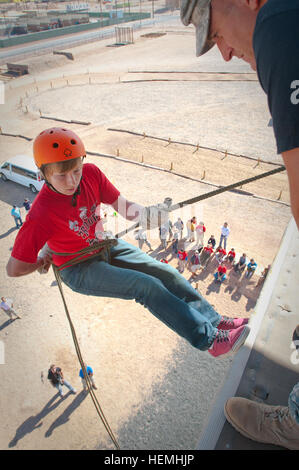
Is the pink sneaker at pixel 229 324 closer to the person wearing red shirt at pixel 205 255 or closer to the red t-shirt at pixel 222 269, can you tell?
the red t-shirt at pixel 222 269

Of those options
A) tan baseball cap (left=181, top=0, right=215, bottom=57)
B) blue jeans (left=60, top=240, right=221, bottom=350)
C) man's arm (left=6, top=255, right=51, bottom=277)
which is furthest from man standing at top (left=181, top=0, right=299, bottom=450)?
man's arm (left=6, top=255, right=51, bottom=277)

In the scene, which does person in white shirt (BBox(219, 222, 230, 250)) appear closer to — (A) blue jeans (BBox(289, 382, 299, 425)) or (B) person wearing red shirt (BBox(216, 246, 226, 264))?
(B) person wearing red shirt (BBox(216, 246, 226, 264))

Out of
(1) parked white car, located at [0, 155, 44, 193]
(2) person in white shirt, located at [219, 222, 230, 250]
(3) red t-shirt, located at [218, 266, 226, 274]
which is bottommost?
(3) red t-shirt, located at [218, 266, 226, 274]

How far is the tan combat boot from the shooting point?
3.05 metres

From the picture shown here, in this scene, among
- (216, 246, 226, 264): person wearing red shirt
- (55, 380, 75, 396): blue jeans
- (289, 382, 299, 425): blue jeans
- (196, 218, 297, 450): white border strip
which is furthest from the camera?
(216, 246, 226, 264): person wearing red shirt

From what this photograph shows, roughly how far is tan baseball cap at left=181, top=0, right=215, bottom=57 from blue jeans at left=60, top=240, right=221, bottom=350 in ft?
8.53

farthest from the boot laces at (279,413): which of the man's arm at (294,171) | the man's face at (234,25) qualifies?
the man's face at (234,25)

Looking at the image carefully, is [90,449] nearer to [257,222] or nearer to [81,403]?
[81,403]

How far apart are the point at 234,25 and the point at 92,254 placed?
2993mm

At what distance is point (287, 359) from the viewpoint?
12.3ft

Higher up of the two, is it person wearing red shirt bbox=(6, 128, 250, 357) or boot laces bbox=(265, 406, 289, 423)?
person wearing red shirt bbox=(6, 128, 250, 357)

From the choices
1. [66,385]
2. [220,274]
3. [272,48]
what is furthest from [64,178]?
[220,274]

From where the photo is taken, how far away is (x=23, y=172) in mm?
18375

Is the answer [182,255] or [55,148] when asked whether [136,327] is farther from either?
[55,148]
